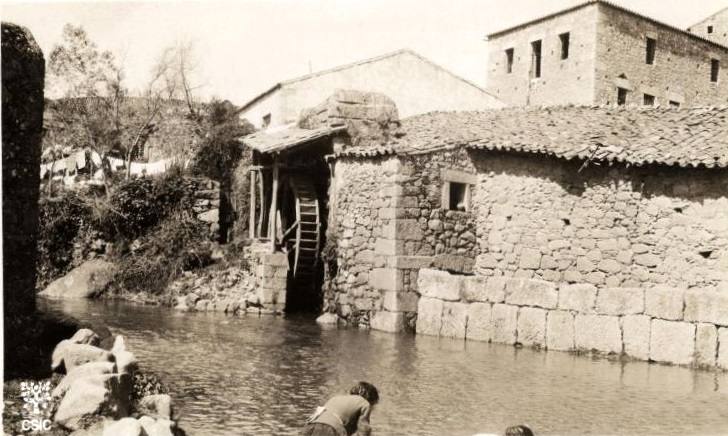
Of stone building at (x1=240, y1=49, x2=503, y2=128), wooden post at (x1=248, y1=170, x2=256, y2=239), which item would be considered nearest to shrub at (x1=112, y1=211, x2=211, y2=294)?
wooden post at (x1=248, y1=170, x2=256, y2=239)

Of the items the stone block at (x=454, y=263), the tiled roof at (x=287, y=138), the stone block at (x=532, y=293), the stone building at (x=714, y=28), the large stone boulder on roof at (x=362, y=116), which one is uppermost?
the stone building at (x=714, y=28)

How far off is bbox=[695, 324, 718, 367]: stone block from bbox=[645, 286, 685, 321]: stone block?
35 cm

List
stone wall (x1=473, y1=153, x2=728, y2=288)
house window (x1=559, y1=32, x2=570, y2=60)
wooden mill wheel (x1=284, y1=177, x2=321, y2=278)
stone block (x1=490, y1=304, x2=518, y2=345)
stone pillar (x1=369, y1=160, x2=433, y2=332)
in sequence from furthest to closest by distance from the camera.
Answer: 1. house window (x1=559, y1=32, x2=570, y2=60)
2. wooden mill wheel (x1=284, y1=177, x2=321, y2=278)
3. stone pillar (x1=369, y1=160, x2=433, y2=332)
4. stone block (x1=490, y1=304, x2=518, y2=345)
5. stone wall (x1=473, y1=153, x2=728, y2=288)

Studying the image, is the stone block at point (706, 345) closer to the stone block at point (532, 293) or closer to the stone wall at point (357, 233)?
the stone block at point (532, 293)

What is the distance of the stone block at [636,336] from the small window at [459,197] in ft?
14.8

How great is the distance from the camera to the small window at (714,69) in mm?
28002

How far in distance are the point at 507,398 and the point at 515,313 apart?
418 centimetres

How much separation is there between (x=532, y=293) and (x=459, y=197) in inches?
131

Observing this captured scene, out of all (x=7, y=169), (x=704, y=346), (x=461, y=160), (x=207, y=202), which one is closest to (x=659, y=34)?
(x=461, y=160)

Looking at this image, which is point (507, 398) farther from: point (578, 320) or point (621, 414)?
point (578, 320)

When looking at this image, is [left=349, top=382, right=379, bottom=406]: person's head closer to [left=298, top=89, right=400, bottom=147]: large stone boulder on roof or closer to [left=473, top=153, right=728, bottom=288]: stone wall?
[left=473, top=153, right=728, bottom=288]: stone wall

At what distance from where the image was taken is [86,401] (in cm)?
571

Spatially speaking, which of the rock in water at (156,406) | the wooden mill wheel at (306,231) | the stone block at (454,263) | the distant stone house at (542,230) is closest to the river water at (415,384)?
the rock in water at (156,406)

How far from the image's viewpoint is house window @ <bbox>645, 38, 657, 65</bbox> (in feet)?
90.0
